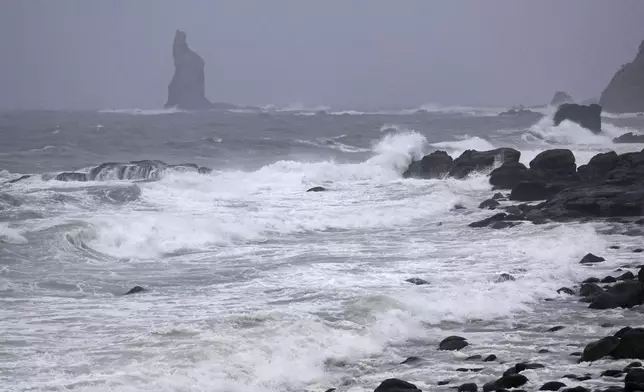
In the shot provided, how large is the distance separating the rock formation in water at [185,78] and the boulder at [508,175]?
322 feet

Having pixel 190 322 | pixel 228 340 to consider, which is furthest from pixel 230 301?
pixel 228 340

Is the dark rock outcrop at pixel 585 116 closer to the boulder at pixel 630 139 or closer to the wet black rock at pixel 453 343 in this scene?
the boulder at pixel 630 139

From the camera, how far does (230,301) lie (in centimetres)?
1272

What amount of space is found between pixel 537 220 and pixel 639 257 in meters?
4.96

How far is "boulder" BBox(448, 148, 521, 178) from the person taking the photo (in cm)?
3029

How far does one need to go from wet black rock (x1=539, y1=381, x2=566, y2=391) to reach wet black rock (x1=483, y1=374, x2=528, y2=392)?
24 cm

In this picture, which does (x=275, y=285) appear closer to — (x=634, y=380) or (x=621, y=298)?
(x=621, y=298)

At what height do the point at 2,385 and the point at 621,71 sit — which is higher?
the point at 621,71

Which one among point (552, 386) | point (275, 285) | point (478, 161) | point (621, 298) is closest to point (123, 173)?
point (478, 161)

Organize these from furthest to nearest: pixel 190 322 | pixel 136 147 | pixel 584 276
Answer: pixel 136 147
pixel 584 276
pixel 190 322

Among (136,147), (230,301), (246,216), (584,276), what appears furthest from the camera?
(136,147)

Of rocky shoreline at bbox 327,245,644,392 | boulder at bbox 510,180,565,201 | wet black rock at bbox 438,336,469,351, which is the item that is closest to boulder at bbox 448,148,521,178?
boulder at bbox 510,180,565,201

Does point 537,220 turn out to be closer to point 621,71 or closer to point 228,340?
point 228,340

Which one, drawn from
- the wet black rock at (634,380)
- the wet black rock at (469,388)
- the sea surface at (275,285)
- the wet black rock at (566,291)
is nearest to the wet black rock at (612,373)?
the sea surface at (275,285)
